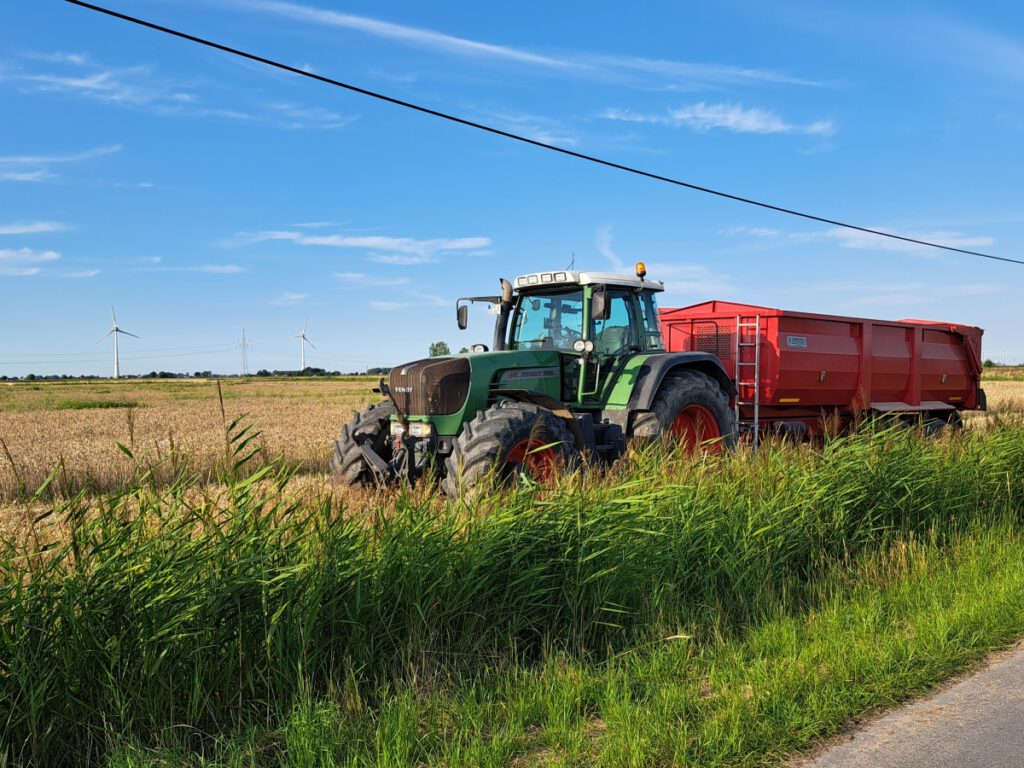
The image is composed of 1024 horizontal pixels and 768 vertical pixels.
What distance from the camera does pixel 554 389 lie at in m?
8.67

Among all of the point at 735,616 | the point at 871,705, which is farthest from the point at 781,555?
the point at 871,705

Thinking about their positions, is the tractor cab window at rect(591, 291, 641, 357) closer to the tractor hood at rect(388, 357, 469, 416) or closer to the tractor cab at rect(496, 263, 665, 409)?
the tractor cab at rect(496, 263, 665, 409)

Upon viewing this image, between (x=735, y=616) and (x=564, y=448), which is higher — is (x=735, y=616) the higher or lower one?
the lower one

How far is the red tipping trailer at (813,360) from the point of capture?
11078 millimetres

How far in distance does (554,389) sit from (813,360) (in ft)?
16.1

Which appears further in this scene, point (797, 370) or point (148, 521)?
point (797, 370)

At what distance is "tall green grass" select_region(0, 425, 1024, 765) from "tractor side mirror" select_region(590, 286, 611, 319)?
258cm

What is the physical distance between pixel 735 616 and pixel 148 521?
3.50 m

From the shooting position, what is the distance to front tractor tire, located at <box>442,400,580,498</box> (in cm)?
680

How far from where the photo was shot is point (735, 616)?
196 inches

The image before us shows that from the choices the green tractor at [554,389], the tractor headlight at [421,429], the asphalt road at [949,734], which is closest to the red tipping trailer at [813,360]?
the green tractor at [554,389]

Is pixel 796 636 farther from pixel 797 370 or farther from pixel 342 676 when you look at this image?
pixel 797 370

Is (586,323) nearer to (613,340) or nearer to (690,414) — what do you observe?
(613,340)

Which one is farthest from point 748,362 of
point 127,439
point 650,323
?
point 127,439
